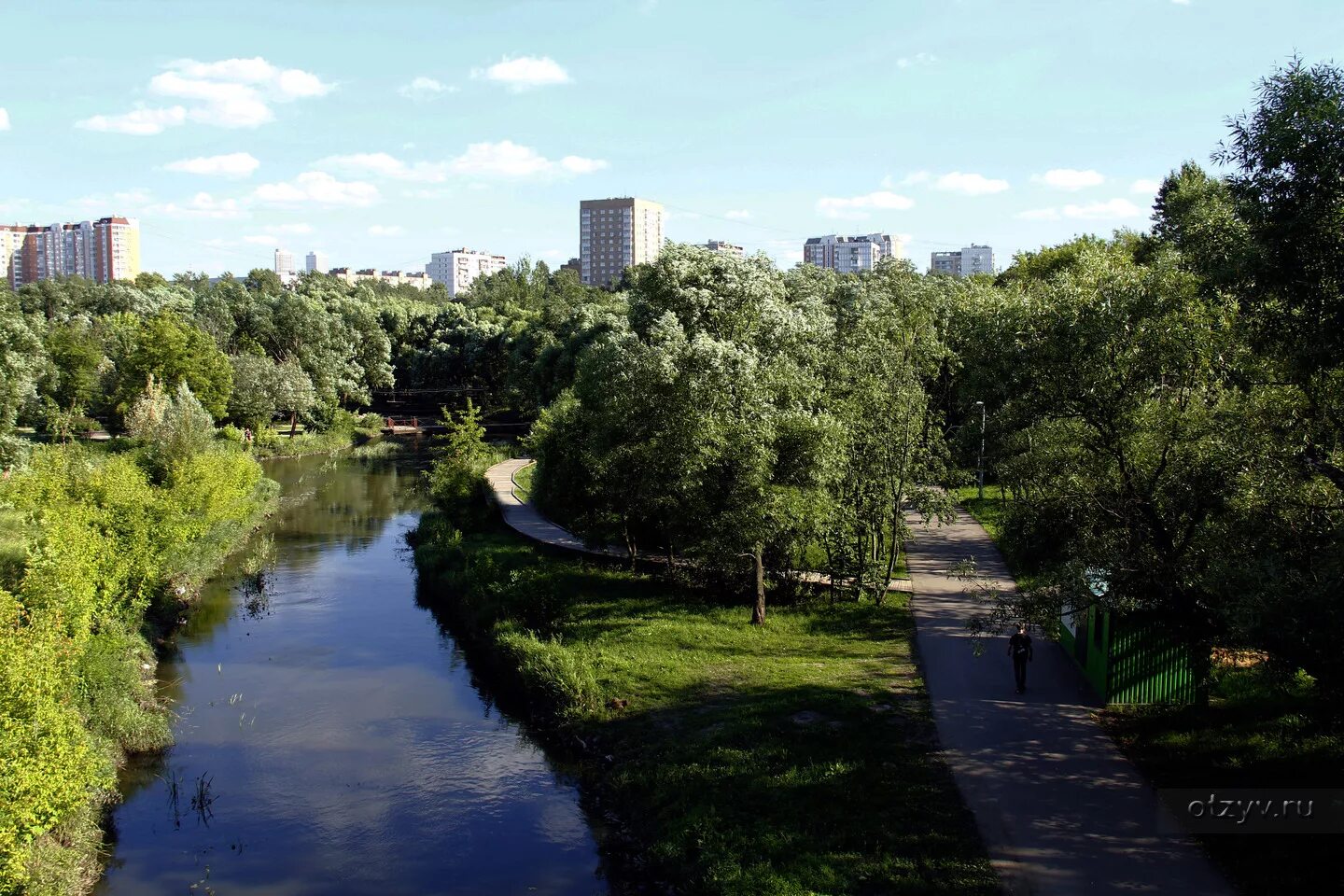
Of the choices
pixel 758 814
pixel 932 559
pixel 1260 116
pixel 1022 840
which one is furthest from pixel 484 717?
pixel 1260 116

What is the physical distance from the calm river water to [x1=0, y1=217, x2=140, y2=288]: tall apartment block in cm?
19562

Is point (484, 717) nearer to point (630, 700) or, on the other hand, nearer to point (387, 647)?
point (630, 700)

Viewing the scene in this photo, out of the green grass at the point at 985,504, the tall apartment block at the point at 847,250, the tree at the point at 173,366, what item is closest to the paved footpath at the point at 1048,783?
the green grass at the point at 985,504

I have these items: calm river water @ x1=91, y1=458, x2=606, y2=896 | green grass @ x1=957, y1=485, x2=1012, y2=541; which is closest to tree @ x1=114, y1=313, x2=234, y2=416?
calm river water @ x1=91, y1=458, x2=606, y2=896

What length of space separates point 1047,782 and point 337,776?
1215 centimetres

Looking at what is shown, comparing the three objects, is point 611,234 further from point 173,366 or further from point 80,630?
point 80,630

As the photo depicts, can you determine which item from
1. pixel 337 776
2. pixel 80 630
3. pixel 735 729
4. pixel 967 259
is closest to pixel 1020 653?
pixel 735 729

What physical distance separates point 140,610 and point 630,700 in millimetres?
12978

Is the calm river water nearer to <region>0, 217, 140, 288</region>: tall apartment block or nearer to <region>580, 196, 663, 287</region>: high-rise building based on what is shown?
<region>580, 196, 663, 287</region>: high-rise building

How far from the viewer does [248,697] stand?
2189cm

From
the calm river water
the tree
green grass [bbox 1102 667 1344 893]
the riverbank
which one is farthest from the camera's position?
the tree

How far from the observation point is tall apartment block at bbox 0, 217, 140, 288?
193250 mm

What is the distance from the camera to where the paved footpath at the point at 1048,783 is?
11828 millimetres

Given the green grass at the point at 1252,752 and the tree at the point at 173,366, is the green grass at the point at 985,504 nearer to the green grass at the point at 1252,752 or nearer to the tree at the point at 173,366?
the green grass at the point at 1252,752
